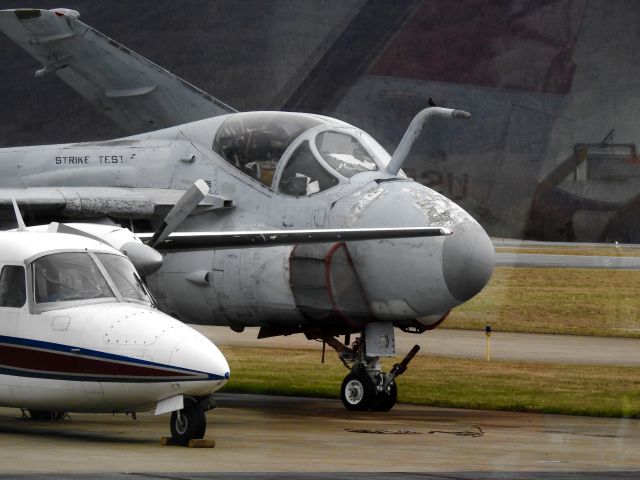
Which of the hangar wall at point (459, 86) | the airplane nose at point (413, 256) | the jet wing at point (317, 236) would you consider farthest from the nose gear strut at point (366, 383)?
the jet wing at point (317, 236)

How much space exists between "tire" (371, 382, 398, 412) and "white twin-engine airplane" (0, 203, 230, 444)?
4878 mm

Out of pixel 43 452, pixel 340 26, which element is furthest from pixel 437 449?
pixel 340 26

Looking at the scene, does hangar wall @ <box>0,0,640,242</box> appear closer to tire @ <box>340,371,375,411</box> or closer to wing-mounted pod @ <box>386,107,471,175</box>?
wing-mounted pod @ <box>386,107,471,175</box>

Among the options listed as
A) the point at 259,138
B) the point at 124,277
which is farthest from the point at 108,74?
the point at 124,277

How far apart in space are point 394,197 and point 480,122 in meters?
1.63

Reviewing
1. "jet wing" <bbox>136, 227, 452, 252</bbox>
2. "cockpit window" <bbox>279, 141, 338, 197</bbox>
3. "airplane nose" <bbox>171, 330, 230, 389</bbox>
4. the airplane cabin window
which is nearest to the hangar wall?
"jet wing" <bbox>136, 227, 452, 252</bbox>

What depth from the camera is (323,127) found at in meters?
19.6

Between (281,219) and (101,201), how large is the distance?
2666 millimetres

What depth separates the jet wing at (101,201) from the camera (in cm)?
1977

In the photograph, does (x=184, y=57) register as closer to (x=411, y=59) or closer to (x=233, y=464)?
(x=411, y=59)

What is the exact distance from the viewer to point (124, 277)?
1580cm

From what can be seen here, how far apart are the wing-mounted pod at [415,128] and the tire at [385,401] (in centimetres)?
305

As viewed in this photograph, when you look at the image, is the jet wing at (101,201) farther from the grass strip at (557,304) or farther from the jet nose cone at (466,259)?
the grass strip at (557,304)

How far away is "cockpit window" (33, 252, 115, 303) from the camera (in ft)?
50.2
